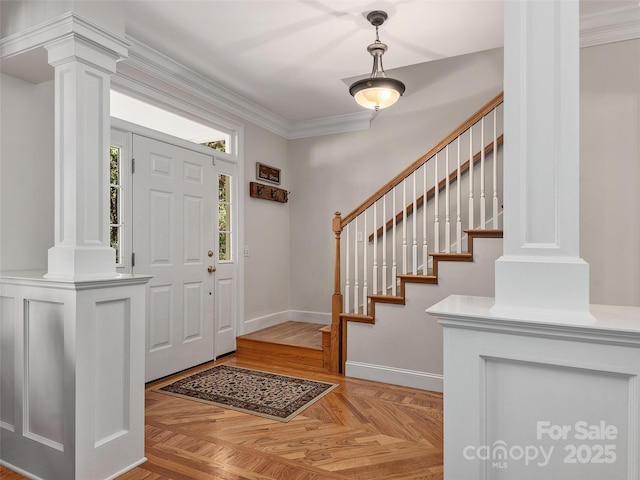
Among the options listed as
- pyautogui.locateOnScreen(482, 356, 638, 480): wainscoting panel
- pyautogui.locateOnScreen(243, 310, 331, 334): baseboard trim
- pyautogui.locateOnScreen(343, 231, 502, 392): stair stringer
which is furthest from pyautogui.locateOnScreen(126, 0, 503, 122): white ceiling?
pyautogui.locateOnScreen(243, 310, 331, 334): baseboard trim

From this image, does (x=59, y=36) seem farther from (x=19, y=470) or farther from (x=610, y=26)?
(x=610, y=26)

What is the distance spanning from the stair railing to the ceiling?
0.69 meters

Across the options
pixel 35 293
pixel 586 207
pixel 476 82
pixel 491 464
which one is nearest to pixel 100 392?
pixel 35 293

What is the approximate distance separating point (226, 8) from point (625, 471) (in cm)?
317

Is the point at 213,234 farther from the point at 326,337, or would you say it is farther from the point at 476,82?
the point at 476,82

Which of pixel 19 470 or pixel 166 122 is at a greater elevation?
pixel 166 122

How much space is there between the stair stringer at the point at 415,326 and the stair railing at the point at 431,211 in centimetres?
11

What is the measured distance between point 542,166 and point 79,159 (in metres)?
2.07

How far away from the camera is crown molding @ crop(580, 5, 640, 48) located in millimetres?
2785

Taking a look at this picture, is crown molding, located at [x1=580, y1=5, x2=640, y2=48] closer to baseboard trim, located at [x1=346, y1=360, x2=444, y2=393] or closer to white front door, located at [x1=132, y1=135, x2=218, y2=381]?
baseboard trim, located at [x1=346, y1=360, x2=444, y2=393]

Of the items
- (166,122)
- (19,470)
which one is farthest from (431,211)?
(19,470)

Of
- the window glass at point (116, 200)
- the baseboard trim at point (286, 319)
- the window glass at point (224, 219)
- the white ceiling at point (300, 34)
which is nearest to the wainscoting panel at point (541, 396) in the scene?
the white ceiling at point (300, 34)

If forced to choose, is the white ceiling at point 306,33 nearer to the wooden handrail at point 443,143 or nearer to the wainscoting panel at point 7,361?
the wooden handrail at point 443,143

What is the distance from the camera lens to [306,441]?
240cm
